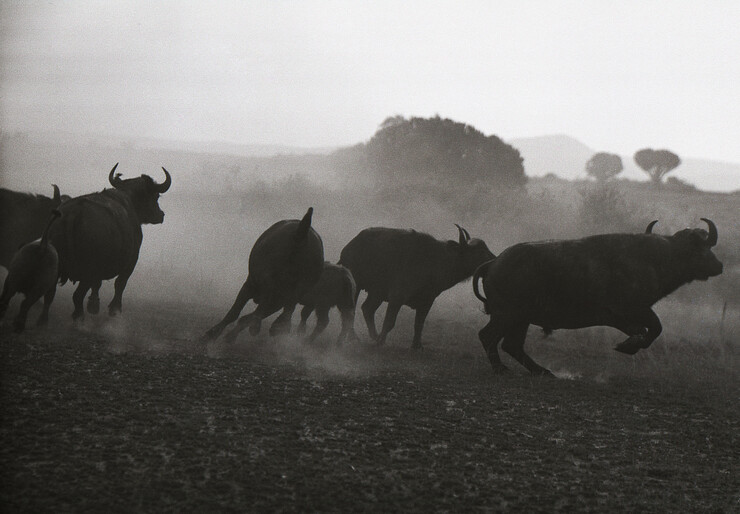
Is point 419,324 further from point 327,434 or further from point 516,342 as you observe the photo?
point 327,434

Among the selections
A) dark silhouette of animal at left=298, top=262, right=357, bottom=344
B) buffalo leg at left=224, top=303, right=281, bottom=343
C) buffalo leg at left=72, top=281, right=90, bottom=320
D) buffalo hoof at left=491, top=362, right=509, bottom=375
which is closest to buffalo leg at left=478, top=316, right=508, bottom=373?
buffalo hoof at left=491, top=362, right=509, bottom=375

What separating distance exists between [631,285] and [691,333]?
26.4 ft

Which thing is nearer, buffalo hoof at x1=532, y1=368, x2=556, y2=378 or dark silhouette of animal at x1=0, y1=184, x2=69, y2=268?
buffalo hoof at x1=532, y1=368, x2=556, y2=378

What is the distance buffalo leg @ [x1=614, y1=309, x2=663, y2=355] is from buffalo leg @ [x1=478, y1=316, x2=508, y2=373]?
149 centimetres

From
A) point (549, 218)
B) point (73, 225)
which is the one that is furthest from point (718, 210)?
point (73, 225)

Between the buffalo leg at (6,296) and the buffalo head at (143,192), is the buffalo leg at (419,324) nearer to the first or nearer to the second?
the buffalo head at (143,192)

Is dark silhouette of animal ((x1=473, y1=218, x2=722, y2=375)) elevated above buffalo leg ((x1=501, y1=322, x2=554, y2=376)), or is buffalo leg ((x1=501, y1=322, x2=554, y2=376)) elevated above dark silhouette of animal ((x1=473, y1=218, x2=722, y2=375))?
dark silhouette of animal ((x1=473, y1=218, x2=722, y2=375))

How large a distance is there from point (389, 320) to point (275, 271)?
11.1 ft

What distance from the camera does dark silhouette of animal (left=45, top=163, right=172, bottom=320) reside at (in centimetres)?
1068

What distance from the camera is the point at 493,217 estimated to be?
29.9 m

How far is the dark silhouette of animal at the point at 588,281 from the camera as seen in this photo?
10422 millimetres

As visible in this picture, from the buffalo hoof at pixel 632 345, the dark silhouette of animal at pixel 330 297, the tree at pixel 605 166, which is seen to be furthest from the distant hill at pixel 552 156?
the buffalo hoof at pixel 632 345

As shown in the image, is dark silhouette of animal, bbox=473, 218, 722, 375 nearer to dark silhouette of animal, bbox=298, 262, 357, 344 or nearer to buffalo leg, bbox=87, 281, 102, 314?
dark silhouette of animal, bbox=298, 262, 357, 344

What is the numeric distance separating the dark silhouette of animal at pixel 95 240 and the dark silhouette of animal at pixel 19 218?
3.47 feet
